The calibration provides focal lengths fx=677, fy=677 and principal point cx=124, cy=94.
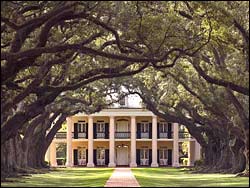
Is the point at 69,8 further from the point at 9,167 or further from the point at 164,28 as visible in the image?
the point at 9,167

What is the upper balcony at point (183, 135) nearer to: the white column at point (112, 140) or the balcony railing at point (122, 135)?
the balcony railing at point (122, 135)

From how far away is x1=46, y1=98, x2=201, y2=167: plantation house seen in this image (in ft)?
281

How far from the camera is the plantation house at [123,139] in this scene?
85.5 meters

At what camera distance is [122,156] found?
88.8 metres

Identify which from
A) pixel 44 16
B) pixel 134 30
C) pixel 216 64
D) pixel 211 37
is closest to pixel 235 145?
pixel 216 64

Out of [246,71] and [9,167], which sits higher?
[246,71]

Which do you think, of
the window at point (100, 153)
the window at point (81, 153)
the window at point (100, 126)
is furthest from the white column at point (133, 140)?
the window at point (81, 153)

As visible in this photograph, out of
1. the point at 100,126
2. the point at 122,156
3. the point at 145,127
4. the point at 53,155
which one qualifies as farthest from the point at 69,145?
the point at 145,127

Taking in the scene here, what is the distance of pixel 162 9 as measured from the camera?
93.5 feet

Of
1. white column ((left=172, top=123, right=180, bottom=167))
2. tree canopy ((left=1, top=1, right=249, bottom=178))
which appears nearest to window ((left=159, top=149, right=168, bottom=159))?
white column ((left=172, top=123, right=180, bottom=167))

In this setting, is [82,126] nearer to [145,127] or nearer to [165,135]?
[145,127]

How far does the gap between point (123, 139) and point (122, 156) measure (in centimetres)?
285

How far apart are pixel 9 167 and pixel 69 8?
2025 cm

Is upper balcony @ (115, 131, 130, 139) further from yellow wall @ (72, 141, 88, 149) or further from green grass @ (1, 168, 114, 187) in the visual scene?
green grass @ (1, 168, 114, 187)
